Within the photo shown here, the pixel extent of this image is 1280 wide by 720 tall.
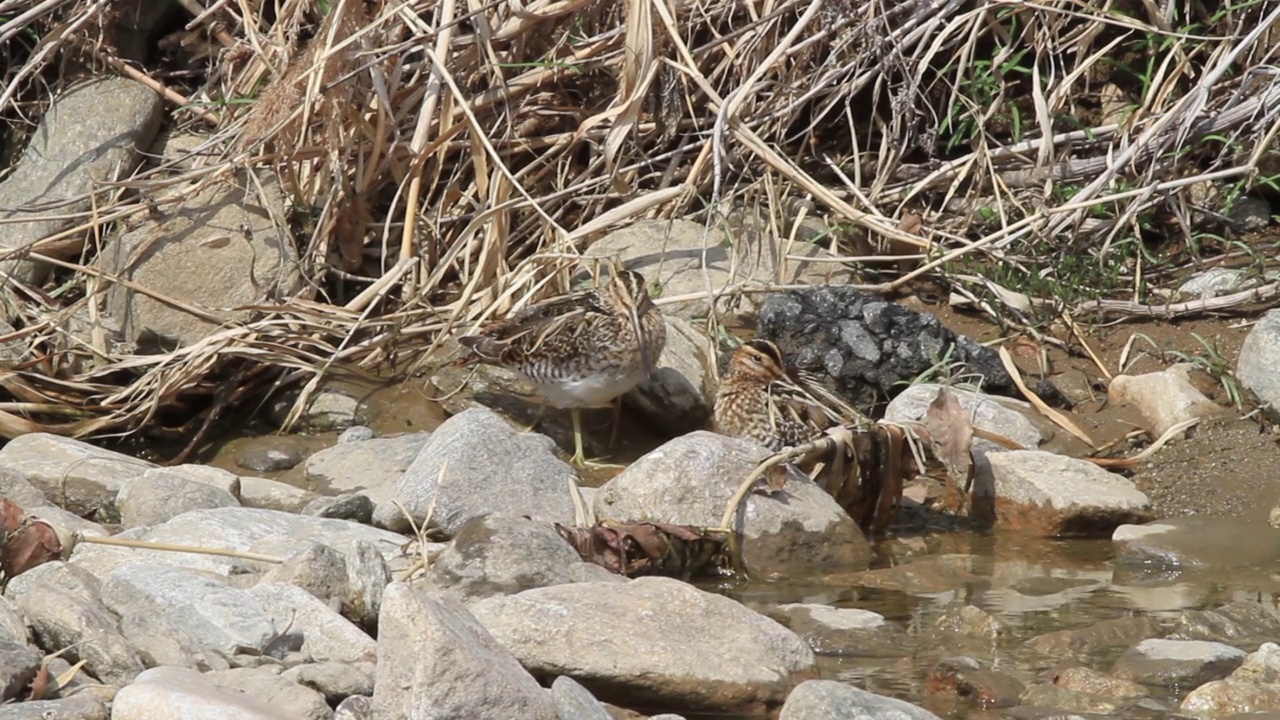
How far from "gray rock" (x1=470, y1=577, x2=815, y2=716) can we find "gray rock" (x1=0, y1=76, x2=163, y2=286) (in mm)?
4260

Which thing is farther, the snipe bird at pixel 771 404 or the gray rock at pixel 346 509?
the snipe bird at pixel 771 404

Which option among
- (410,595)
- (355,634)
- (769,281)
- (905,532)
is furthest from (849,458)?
(410,595)

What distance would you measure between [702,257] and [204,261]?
212 cm

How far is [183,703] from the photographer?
3.64 metres

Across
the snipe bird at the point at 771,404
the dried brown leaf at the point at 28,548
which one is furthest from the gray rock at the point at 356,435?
the dried brown leaf at the point at 28,548

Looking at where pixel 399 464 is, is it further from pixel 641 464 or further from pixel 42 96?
pixel 42 96

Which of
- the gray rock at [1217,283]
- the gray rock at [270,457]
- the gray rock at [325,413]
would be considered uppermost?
the gray rock at [1217,283]

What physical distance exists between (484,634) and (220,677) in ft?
2.01

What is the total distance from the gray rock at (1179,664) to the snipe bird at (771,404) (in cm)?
180

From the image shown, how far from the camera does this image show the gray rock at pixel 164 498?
18.7 ft

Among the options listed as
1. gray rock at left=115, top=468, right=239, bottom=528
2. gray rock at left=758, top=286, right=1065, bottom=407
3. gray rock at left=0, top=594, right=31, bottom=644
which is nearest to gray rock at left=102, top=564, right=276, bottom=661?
gray rock at left=0, top=594, right=31, bottom=644

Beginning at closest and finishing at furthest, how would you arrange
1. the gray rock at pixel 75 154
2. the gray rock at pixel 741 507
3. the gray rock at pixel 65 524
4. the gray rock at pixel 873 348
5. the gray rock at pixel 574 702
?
the gray rock at pixel 574 702 → the gray rock at pixel 65 524 → the gray rock at pixel 741 507 → the gray rock at pixel 873 348 → the gray rock at pixel 75 154

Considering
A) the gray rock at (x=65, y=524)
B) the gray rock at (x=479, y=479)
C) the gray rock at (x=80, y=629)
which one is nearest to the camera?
the gray rock at (x=80, y=629)

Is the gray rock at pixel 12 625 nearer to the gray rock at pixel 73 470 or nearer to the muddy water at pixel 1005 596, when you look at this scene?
the gray rock at pixel 73 470
